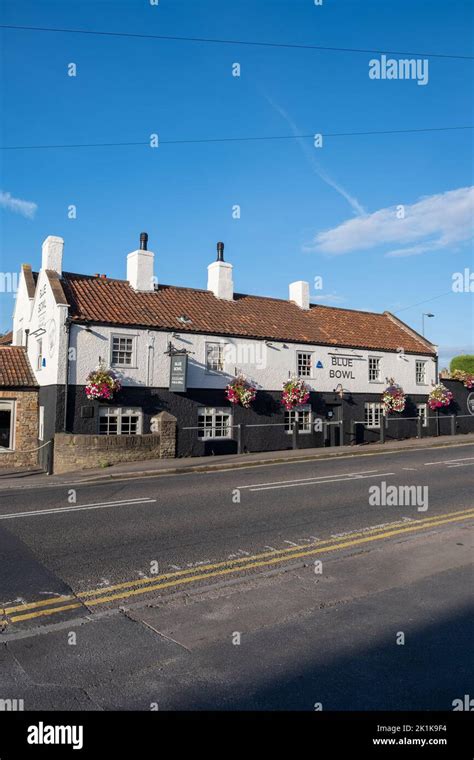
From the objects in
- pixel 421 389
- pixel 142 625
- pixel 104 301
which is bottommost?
pixel 142 625

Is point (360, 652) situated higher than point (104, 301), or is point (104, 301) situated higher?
point (104, 301)

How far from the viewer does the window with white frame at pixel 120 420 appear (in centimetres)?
2178

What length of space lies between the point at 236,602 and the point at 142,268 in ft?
69.0

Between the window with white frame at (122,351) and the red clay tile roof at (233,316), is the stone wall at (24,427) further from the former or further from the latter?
the red clay tile roof at (233,316)

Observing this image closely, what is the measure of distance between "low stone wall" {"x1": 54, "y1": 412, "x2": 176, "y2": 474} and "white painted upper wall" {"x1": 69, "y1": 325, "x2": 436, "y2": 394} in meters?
2.63

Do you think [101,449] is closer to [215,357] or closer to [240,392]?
[240,392]

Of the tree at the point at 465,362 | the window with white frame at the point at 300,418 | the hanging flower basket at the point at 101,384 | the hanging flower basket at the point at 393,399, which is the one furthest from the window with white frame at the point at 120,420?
the tree at the point at 465,362

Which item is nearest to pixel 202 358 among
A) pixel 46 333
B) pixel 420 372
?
pixel 46 333

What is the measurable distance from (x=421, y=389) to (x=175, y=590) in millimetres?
27458

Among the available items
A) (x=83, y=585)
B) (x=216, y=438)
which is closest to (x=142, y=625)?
(x=83, y=585)

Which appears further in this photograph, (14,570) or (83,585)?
(14,570)

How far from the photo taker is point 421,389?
3166 cm

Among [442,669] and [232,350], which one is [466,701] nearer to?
[442,669]

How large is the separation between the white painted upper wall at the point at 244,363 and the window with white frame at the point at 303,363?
0.17 m
